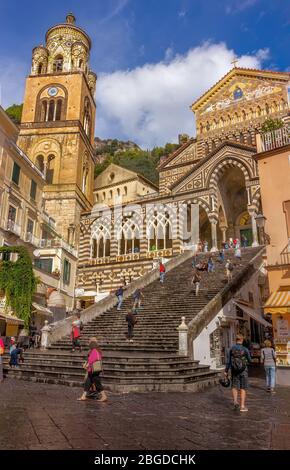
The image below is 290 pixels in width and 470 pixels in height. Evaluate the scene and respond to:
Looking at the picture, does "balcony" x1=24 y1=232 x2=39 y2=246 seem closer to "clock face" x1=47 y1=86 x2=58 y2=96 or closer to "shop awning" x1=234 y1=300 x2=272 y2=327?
"shop awning" x1=234 y1=300 x2=272 y2=327

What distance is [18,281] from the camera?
20.9 metres

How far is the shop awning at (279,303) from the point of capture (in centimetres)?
1120

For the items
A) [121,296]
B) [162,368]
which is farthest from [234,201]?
[162,368]

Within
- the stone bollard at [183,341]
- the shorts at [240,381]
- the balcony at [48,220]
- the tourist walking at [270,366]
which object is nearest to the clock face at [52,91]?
the balcony at [48,220]

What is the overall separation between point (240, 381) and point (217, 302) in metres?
7.54

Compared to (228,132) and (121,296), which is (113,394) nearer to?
(121,296)

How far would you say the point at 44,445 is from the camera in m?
4.42

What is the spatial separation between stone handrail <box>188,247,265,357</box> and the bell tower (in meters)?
18.5

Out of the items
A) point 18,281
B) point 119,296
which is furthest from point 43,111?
point 119,296

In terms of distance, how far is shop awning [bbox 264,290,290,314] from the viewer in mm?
11195

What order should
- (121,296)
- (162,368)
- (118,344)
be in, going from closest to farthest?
1. (162,368)
2. (118,344)
3. (121,296)

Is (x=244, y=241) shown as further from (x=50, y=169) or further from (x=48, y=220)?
(x=50, y=169)

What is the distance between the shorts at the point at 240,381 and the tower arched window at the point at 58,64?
4223cm
